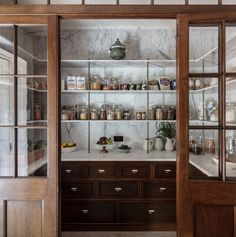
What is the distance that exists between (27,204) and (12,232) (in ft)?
0.78

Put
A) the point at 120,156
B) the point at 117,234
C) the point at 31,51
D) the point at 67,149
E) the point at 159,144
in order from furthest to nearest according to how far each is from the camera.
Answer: the point at 159,144 < the point at 67,149 < the point at 120,156 < the point at 117,234 < the point at 31,51

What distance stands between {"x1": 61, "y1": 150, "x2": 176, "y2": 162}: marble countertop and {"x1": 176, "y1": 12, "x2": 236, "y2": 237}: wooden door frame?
1.24 meters

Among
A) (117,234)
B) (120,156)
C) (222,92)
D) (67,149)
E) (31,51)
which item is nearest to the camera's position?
(222,92)

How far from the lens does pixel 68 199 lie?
314cm

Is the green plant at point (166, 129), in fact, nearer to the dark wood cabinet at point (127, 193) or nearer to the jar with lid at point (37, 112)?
the dark wood cabinet at point (127, 193)

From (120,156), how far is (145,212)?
0.73m

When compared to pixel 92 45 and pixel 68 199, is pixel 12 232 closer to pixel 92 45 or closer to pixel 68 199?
pixel 68 199

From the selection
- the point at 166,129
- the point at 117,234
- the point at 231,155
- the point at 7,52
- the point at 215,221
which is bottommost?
the point at 117,234

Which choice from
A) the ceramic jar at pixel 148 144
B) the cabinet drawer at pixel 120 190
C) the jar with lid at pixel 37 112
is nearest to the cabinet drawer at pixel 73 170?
A: the cabinet drawer at pixel 120 190

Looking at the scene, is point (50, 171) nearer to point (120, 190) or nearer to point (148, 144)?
point (120, 190)

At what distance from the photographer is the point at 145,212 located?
3.13 metres

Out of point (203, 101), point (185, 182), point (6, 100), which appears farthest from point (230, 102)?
point (6, 100)

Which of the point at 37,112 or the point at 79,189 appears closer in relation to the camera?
the point at 37,112

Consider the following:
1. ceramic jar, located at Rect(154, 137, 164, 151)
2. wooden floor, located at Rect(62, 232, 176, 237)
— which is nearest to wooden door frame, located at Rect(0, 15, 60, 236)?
wooden floor, located at Rect(62, 232, 176, 237)
